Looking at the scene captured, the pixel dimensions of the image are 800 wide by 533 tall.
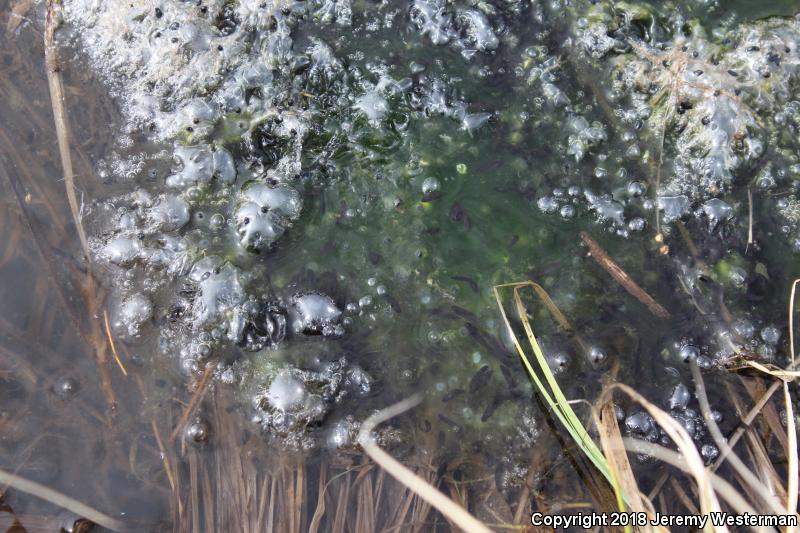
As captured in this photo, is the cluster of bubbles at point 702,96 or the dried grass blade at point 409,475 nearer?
the dried grass blade at point 409,475

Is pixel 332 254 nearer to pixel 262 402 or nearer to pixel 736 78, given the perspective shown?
pixel 262 402

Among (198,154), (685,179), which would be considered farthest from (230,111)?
(685,179)

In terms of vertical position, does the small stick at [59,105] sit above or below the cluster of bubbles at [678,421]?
above

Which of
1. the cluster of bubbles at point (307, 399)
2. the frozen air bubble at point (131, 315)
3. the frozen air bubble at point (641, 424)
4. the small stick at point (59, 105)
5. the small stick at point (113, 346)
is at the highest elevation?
the small stick at point (59, 105)

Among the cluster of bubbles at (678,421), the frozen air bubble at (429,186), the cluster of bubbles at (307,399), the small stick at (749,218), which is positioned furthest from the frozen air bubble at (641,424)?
the frozen air bubble at (429,186)

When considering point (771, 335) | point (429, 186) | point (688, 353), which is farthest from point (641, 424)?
point (429, 186)

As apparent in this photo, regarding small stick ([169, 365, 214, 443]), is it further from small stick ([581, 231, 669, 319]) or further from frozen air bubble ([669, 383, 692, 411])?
frozen air bubble ([669, 383, 692, 411])

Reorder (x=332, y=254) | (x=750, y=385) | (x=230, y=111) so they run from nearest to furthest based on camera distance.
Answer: (x=750, y=385)
(x=332, y=254)
(x=230, y=111)

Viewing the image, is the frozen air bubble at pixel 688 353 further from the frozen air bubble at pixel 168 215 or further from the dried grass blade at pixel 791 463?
the frozen air bubble at pixel 168 215
